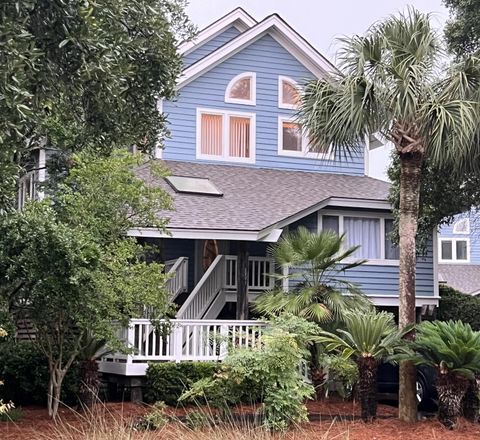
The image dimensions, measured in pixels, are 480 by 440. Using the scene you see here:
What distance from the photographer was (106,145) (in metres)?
11.4

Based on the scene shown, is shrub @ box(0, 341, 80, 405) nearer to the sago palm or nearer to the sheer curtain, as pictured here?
the sago palm

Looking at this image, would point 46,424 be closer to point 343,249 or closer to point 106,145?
point 106,145

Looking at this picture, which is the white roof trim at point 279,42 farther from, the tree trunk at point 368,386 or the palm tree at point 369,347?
the tree trunk at point 368,386

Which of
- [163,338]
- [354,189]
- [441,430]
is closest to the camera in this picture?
[441,430]

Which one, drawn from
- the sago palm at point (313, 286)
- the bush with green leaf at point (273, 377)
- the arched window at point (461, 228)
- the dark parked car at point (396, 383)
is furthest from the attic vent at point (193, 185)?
the arched window at point (461, 228)

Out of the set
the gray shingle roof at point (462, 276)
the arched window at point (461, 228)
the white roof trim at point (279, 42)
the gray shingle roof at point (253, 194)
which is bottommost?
the gray shingle roof at point (462, 276)

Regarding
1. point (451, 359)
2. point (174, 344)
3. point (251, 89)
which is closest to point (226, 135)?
point (251, 89)

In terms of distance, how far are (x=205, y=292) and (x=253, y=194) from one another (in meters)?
2.59

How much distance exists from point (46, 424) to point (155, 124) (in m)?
5.08

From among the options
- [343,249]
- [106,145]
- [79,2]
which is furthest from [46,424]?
[343,249]

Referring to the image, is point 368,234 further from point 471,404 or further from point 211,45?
point 211,45

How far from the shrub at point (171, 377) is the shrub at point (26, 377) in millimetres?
1351

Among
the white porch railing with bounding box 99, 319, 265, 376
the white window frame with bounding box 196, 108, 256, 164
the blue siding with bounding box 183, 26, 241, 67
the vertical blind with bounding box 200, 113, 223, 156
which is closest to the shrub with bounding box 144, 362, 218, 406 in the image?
the white porch railing with bounding box 99, 319, 265, 376

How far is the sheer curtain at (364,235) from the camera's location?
17.6 meters
